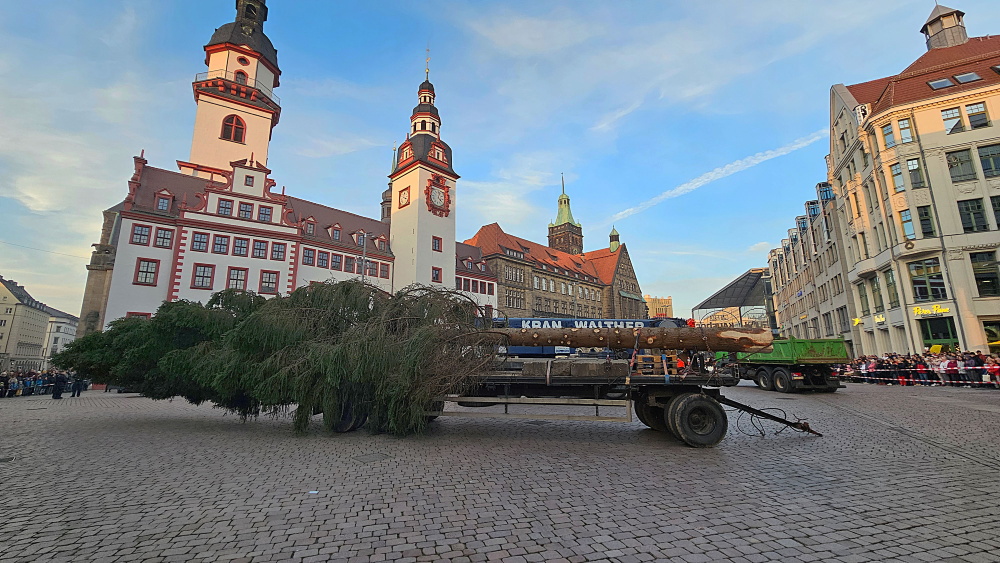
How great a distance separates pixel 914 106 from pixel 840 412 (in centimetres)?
2845

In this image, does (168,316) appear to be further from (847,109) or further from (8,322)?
(8,322)

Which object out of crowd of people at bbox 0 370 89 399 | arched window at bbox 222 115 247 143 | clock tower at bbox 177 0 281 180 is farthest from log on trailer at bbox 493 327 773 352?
arched window at bbox 222 115 247 143

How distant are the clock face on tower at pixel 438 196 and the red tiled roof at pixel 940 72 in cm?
3599

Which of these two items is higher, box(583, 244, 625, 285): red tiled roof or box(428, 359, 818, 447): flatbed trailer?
box(583, 244, 625, 285): red tiled roof

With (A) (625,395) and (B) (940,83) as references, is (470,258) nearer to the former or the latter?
(B) (940,83)

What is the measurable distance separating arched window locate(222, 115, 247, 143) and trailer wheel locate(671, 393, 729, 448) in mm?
45354

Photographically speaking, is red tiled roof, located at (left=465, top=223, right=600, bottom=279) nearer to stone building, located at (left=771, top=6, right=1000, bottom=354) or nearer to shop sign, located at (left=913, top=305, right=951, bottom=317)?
stone building, located at (left=771, top=6, right=1000, bottom=354)

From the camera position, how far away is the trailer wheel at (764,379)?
2075cm

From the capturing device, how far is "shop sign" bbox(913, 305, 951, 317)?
26.9 metres

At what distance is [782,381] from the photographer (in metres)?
19.8

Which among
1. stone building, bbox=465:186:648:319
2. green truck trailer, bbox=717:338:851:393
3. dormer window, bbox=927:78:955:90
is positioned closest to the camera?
green truck trailer, bbox=717:338:851:393

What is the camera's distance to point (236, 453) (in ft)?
25.7

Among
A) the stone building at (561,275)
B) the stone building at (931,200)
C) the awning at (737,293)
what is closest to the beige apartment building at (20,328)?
the stone building at (561,275)

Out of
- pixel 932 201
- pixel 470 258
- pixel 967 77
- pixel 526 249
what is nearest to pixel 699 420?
pixel 932 201
